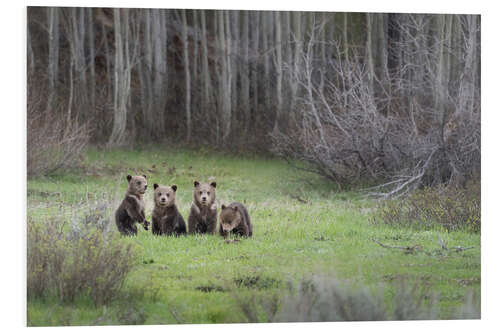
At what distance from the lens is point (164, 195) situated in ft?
21.9

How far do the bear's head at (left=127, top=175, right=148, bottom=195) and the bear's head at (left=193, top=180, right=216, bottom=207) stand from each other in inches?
20.1

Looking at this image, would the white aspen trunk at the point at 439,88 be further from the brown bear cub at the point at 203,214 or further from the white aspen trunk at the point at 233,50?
the brown bear cub at the point at 203,214

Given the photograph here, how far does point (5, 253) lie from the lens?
19.7ft

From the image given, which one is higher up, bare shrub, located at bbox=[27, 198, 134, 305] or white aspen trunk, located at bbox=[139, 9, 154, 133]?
white aspen trunk, located at bbox=[139, 9, 154, 133]

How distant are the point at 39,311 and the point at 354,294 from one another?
272 centimetres

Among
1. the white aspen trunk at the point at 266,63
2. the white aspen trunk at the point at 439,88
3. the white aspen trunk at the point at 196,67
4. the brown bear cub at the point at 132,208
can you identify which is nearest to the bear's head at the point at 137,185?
the brown bear cub at the point at 132,208

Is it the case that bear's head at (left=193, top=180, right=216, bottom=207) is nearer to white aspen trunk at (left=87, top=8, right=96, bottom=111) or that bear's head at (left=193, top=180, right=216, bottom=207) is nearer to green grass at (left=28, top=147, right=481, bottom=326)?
green grass at (left=28, top=147, right=481, bottom=326)

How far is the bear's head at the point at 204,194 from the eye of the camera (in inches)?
266

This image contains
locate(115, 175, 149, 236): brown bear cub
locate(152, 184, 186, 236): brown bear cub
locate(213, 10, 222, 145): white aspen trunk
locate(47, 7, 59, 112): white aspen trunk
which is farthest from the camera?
locate(213, 10, 222, 145): white aspen trunk

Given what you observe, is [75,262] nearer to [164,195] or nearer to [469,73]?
[164,195]

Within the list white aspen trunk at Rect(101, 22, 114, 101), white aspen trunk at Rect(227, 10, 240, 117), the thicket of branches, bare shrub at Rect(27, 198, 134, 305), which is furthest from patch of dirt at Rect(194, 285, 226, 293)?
white aspen trunk at Rect(101, 22, 114, 101)

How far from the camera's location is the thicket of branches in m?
7.27

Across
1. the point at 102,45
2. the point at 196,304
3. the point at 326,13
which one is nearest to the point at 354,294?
the point at 196,304
